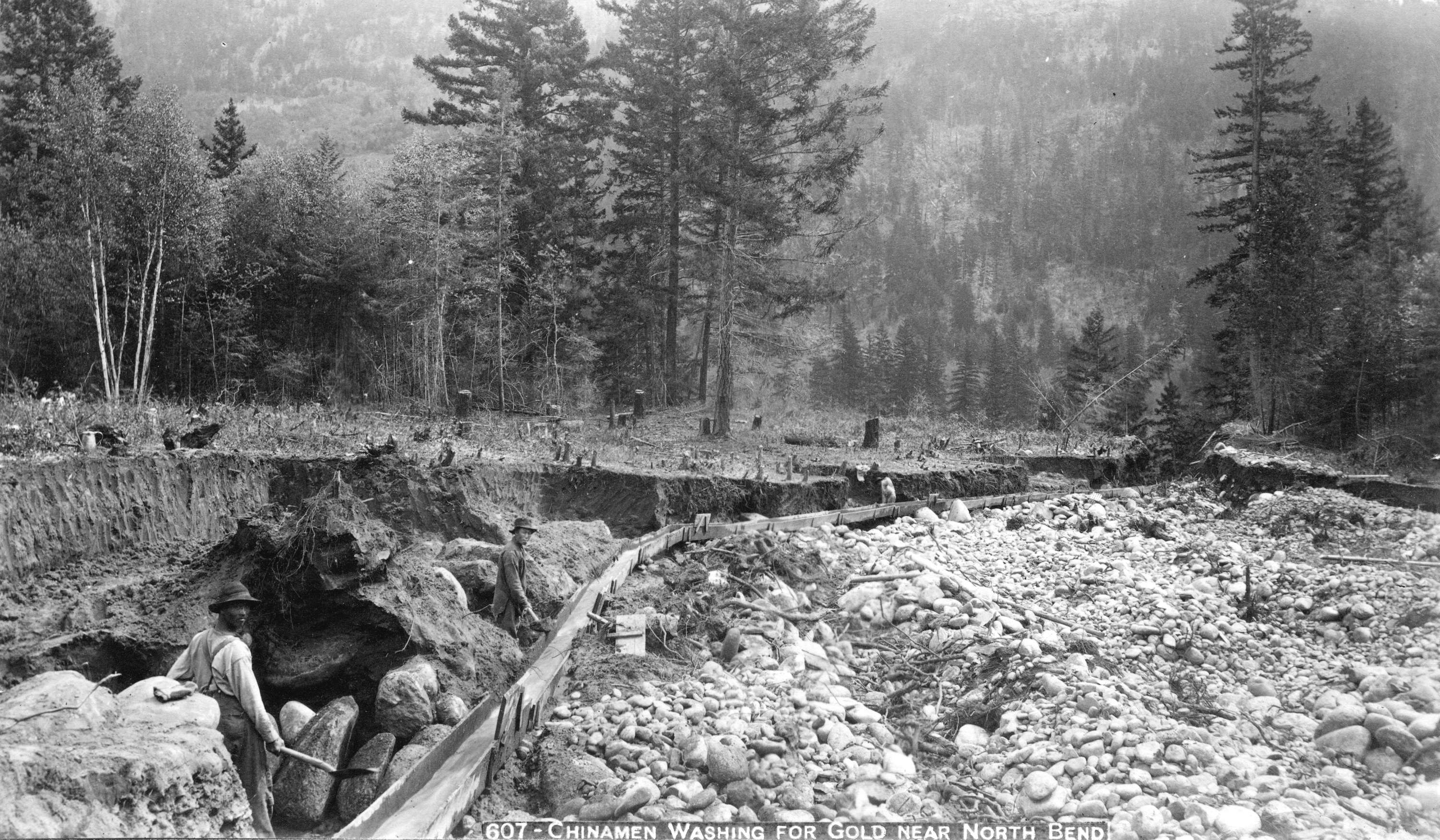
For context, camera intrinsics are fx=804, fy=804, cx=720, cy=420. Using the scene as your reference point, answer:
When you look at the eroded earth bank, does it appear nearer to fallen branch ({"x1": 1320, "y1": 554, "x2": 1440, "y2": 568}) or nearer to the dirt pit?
the dirt pit

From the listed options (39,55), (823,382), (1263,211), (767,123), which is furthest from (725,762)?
(823,382)

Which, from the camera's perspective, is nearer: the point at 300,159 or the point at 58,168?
the point at 58,168

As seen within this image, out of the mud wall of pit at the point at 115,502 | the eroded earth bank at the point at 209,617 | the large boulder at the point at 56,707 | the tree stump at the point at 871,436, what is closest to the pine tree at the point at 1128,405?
the tree stump at the point at 871,436

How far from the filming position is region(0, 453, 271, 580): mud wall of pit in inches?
318

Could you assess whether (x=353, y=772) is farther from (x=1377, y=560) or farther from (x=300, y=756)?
(x=1377, y=560)

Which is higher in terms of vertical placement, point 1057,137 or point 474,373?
point 1057,137

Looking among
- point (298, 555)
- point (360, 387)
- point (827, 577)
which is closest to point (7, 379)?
point (360, 387)

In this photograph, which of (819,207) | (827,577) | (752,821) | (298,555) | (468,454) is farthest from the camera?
(819,207)

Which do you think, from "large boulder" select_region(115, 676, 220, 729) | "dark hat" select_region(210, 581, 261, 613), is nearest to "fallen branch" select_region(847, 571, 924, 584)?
"dark hat" select_region(210, 581, 261, 613)

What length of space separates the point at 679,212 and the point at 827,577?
2236 centimetres

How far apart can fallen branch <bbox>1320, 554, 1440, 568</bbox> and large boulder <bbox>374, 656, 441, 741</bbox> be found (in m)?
10.4

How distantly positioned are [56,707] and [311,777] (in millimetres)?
2090

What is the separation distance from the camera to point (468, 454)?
525 inches

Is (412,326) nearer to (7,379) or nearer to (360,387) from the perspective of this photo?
(360,387)
